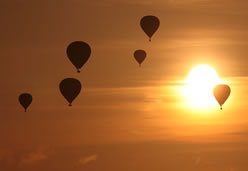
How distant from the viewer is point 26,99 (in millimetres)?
158750

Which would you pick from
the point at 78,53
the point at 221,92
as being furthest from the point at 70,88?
the point at 221,92

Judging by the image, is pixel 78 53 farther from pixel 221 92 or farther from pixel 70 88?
pixel 221 92

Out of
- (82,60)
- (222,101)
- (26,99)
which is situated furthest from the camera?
(26,99)

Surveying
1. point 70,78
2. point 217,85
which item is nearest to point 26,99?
point 70,78

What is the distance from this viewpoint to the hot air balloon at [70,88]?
138 metres

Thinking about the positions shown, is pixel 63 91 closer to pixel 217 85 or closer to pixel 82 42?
pixel 82 42

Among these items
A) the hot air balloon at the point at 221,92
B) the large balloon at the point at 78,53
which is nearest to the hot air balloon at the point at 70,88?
the large balloon at the point at 78,53

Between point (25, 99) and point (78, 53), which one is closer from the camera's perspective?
point (78, 53)

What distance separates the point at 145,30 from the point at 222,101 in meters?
15.8

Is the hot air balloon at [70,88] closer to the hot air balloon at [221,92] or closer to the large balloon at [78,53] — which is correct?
the large balloon at [78,53]

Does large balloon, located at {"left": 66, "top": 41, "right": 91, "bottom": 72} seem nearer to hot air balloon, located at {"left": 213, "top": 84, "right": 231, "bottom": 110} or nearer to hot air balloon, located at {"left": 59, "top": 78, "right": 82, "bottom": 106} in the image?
hot air balloon, located at {"left": 59, "top": 78, "right": 82, "bottom": 106}

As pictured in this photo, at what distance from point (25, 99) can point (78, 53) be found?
25.4 metres

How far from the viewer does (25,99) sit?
15875cm

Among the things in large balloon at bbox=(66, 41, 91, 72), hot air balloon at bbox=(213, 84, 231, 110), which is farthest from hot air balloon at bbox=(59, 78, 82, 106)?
hot air balloon at bbox=(213, 84, 231, 110)
